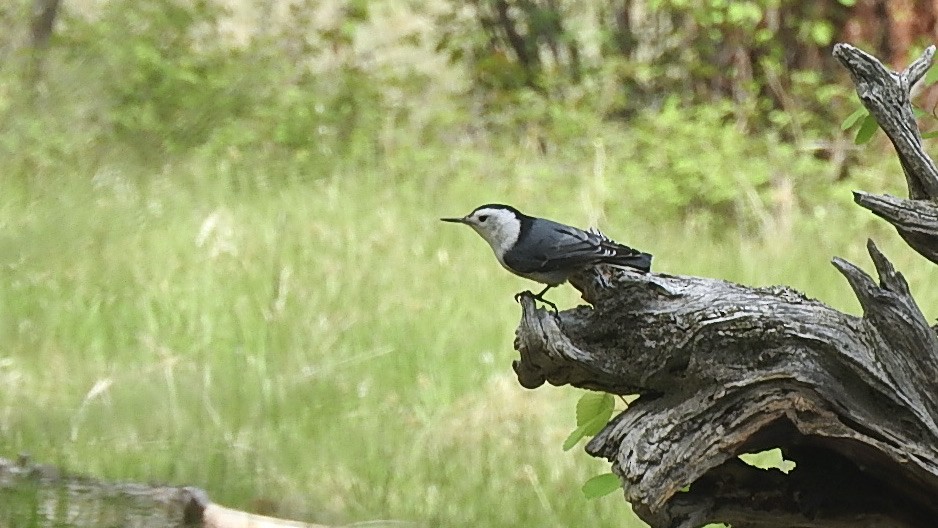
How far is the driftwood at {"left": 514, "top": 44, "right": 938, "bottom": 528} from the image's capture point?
84 cm

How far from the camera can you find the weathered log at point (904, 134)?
912 mm

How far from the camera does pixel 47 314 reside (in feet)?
5.93

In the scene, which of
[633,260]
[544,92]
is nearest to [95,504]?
[633,260]

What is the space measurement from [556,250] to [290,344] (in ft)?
3.27

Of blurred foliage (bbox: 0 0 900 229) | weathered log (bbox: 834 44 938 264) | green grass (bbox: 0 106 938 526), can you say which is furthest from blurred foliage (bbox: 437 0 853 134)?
weathered log (bbox: 834 44 938 264)

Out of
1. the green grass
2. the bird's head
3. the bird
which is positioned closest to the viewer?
the bird

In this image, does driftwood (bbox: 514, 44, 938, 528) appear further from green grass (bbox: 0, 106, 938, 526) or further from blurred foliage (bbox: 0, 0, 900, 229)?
blurred foliage (bbox: 0, 0, 900, 229)

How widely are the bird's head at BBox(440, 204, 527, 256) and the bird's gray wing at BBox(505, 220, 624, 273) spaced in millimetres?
20

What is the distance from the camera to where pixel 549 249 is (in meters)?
1.00

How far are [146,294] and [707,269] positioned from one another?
1194mm

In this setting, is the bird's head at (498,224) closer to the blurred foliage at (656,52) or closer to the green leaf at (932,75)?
the green leaf at (932,75)

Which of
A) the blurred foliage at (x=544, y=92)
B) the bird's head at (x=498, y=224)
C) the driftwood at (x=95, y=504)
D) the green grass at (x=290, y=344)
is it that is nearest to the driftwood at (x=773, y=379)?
the bird's head at (x=498, y=224)

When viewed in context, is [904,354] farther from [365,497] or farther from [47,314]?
[47,314]

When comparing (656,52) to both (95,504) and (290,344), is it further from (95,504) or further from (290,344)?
(95,504)
